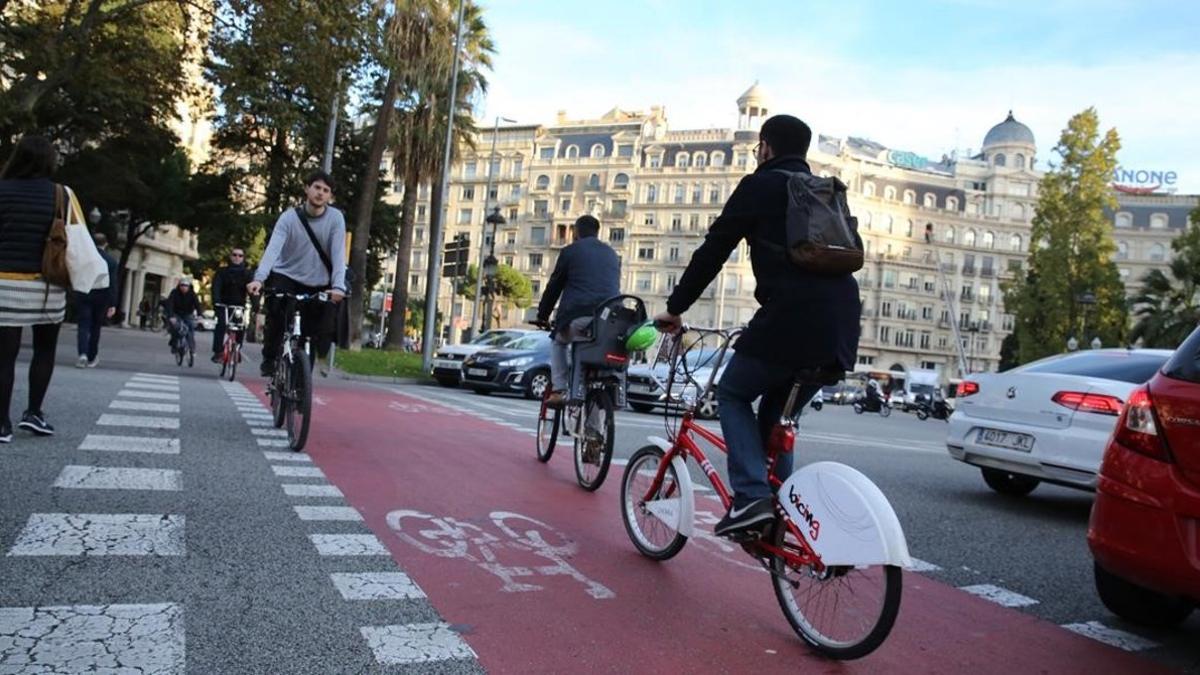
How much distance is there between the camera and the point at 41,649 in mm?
2912

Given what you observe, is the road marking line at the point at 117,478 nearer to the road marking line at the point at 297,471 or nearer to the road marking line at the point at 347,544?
the road marking line at the point at 297,471

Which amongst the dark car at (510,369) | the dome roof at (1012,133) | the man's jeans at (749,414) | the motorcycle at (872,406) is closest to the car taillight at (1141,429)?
the man's jeans at (749,414)

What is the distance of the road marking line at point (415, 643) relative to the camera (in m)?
3.07

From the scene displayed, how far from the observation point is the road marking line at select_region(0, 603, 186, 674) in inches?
111

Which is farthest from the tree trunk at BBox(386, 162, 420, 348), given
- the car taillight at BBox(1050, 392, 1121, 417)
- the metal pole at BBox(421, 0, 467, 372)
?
the car taillight at BBox(1050, 392, 1121, 417)

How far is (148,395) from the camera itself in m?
10.4

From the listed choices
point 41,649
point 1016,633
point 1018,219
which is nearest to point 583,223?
point 1016,633

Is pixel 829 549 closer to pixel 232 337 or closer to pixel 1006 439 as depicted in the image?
pixel 1006 439

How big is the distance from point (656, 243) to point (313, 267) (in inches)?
3585

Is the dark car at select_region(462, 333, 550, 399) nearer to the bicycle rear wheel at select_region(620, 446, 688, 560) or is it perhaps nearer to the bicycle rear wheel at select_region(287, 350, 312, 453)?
the bicycle rear wheel at select_region(287, 350, 312, 453)

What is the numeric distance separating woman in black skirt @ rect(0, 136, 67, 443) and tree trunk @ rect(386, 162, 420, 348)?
24.3 meters

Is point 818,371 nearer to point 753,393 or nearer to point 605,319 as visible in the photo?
point 753,393

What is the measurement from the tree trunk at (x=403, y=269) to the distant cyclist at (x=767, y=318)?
89.6 ft

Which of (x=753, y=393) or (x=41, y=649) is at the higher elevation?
(x=753, y=393)
